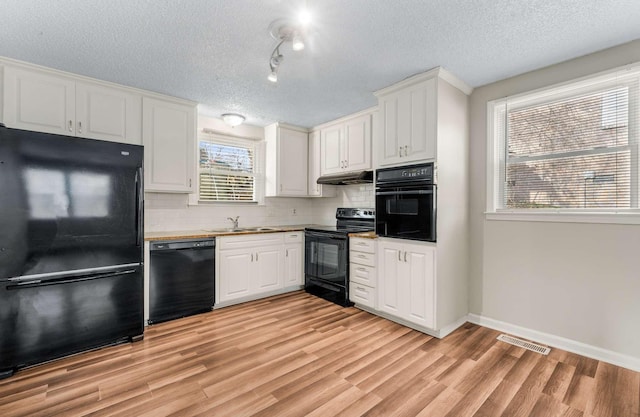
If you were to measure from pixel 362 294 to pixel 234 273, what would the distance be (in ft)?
5.17

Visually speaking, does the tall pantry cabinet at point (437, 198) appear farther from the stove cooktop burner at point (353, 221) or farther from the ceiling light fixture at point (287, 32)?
the ceiling light fixture at point (287, 32)

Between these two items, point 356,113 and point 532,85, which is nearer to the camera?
point 532,85

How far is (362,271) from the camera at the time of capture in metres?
3.47

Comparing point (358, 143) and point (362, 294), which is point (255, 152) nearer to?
point (358, 143)

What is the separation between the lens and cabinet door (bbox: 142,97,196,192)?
3270 mm

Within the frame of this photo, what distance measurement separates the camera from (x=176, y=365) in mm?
2287

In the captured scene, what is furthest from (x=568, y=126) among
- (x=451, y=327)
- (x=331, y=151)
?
(x=331, y=151)

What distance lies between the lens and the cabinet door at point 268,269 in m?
3.83

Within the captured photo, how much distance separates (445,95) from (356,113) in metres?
1.38

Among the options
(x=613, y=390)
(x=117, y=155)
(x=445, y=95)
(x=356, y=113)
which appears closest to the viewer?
(x=613, y=390)

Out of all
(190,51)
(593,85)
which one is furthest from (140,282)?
(593,85)

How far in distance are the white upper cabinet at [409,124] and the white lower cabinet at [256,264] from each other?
1.80 meters


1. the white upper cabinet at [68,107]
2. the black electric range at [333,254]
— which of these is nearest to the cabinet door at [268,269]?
the black electric range at [333,254]

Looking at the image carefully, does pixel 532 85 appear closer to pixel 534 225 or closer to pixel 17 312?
pixel 534 225
